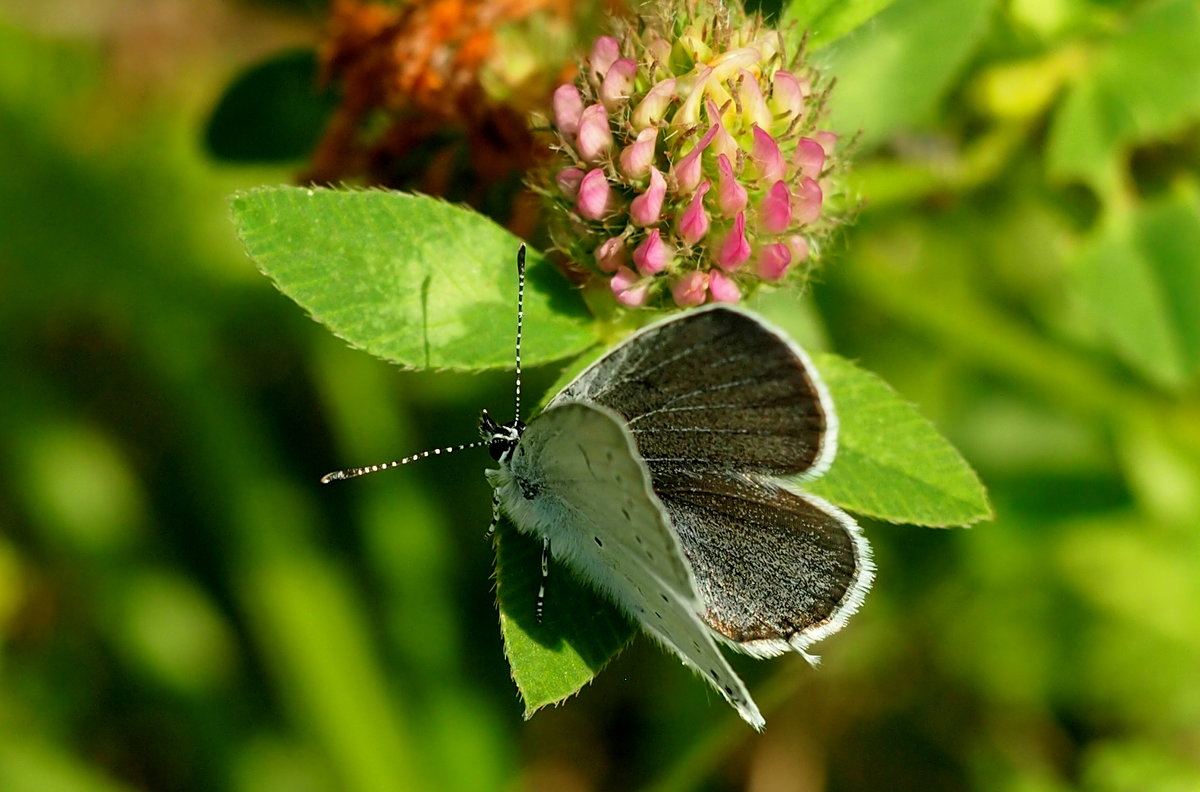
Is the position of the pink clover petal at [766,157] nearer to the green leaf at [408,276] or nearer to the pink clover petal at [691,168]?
the pink clover petal at [691,168]

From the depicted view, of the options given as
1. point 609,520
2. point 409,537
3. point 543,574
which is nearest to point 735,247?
point 609,520

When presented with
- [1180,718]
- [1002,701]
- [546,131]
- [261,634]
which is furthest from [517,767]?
[546,131]

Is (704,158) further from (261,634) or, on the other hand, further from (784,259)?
(261,634)

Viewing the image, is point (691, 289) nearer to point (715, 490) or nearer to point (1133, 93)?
point (715, 490)

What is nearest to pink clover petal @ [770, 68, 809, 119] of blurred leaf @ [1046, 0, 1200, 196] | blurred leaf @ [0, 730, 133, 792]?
blurred leaf @ [1046, 0, 1200, 196]

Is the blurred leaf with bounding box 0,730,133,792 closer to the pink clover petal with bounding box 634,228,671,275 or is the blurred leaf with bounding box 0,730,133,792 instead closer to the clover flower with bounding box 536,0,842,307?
the clover flower with bounding box 536,0,842,307
